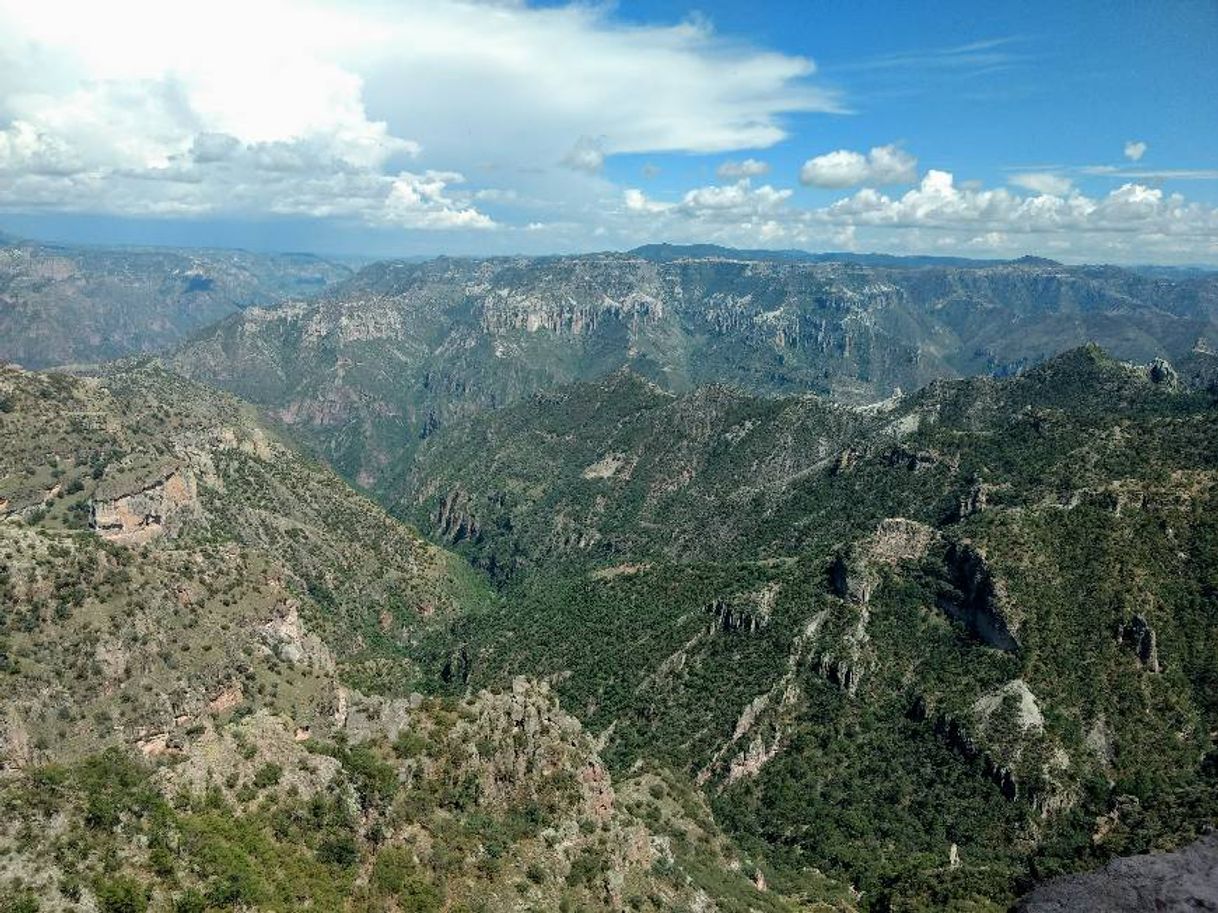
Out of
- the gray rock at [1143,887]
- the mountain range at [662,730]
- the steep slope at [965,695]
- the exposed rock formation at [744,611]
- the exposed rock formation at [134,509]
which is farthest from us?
the exposed rock formation at [134,509]

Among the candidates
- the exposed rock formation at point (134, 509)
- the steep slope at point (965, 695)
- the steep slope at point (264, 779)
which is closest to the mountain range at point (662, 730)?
the steep slope at point (264, 779)

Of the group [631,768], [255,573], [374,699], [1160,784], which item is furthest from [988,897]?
[255,573]

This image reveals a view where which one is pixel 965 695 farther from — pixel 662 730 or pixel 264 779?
pixel 264 779

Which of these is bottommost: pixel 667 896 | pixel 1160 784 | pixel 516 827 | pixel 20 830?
pixel 1160 784

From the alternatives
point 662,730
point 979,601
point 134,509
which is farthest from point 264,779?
point 134,509

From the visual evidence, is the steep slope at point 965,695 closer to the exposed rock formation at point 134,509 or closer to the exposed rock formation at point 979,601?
the exposed rock formation at point 979,601

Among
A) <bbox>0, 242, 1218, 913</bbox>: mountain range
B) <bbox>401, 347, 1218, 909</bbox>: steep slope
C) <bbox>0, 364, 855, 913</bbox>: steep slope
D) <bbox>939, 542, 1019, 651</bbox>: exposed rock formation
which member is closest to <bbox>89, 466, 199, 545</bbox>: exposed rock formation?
<bbox>0, 242, 1218, 913</bbox>: mountain range

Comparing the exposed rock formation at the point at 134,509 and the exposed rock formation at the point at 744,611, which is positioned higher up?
the exposed rock formation at the point at 134,509

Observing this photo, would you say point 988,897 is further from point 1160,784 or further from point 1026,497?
point 1026,497

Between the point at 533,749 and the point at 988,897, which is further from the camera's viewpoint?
the point at 988,897
